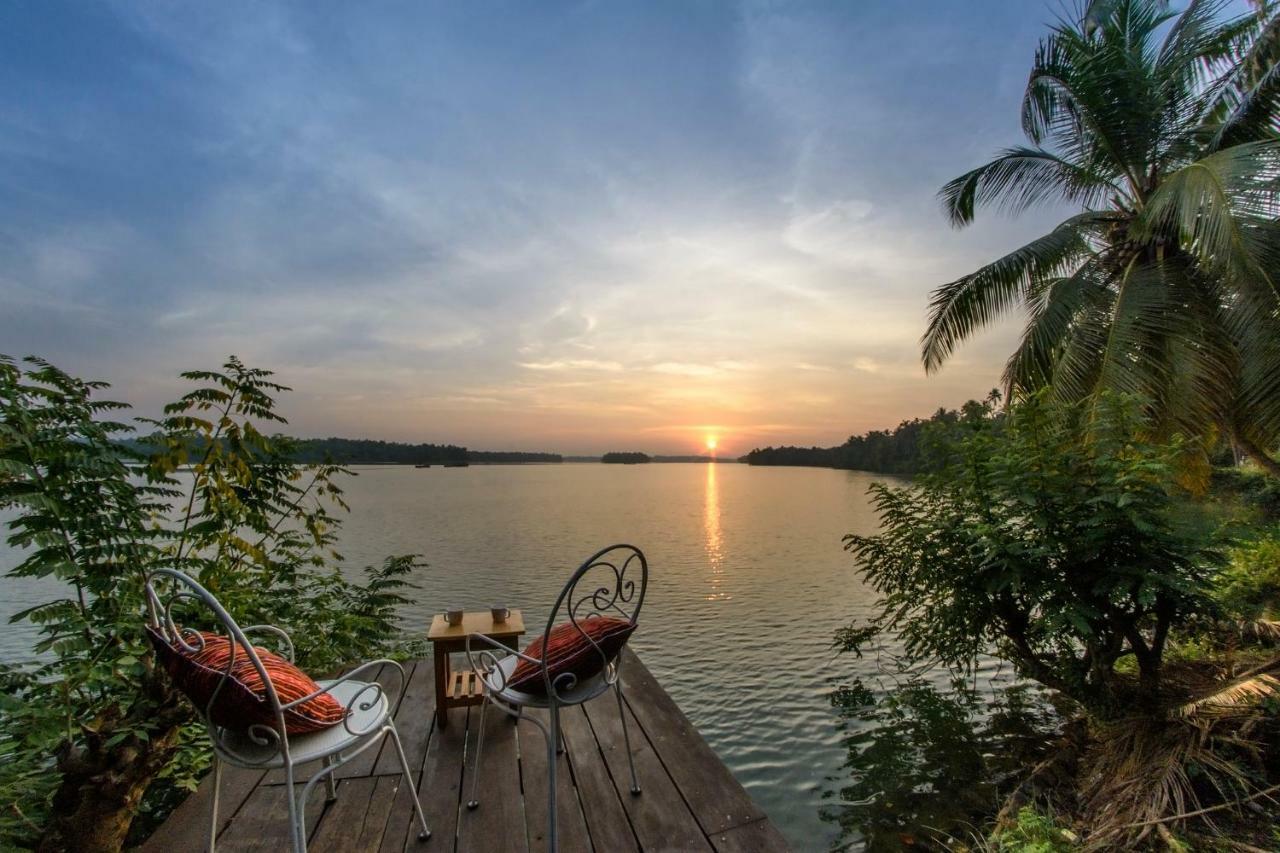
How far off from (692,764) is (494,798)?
3.22ft

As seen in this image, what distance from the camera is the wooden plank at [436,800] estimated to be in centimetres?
217

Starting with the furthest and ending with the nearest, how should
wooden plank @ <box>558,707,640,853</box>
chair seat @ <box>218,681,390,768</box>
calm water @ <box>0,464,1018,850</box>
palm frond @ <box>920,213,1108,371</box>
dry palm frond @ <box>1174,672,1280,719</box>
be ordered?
palm frond @ <box>920,213,1108,371</box>, calm water @ <box>0,464,1018,850</box>, dry palm frond @ <box>1174,672,1280,719</box>, wooden plank @ <box>558,707,640,853</box>, chair seat @ <box>218,681,390,768</box>

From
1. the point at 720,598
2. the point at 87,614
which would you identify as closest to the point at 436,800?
the point at 87,614

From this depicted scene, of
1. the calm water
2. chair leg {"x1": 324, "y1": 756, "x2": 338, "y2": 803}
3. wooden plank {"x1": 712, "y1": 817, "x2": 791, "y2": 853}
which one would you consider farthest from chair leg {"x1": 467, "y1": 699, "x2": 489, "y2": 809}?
the calm water

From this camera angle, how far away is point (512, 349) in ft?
45.3

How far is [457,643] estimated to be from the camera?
120 inches

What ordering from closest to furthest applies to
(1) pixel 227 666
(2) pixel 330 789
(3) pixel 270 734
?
(1) pixel 227 666, (3) pixel 270 734, (2) pixel 330 789

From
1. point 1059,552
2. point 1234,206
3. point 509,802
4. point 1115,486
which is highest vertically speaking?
point 1234,206

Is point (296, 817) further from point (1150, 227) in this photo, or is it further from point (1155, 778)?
point (1150, 227)

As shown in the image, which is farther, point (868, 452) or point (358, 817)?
point (868, 452)

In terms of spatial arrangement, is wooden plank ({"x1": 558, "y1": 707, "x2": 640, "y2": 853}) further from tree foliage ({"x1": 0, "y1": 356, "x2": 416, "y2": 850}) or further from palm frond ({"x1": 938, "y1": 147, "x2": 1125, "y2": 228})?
palm frond ({"x1": 938, "y1": 147, "x2": 1125, "y2": 228})

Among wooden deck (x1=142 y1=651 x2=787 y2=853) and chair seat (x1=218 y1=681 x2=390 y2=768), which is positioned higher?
chair seat (x1=218 y1=681 x2=390 y2=768)

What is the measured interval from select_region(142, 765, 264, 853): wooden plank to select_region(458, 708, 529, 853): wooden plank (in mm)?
986

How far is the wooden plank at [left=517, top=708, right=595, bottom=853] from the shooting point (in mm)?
2186
